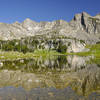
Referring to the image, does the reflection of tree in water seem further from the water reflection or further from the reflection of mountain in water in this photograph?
the water reflection

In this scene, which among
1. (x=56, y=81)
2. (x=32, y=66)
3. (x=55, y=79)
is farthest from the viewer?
(x=32, y=66)

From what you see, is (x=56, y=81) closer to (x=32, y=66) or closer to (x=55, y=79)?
(x=55, y=79)

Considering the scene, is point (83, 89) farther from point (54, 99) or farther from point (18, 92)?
point (18, 92)

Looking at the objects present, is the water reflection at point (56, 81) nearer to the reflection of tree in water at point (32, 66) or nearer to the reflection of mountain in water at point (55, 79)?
the reflection of mountain in water at point (55, 79)

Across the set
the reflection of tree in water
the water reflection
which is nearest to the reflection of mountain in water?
the water reflection

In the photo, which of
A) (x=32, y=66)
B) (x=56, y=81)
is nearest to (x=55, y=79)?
(x=56, y=81)

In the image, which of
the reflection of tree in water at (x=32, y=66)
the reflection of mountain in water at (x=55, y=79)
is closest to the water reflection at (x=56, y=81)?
the reflection of mountain in water at (x=55, y=79)

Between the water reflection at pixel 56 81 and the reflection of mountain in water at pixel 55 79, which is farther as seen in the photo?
the reflection of mountain in water at pixel 55 79

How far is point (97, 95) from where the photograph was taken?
21906 mm

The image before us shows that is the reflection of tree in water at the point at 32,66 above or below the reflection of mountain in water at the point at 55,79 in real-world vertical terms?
above

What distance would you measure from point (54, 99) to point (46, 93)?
3177 millimetres

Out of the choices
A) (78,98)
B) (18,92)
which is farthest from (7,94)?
(78,98)

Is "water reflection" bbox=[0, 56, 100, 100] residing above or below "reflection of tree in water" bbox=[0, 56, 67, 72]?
below

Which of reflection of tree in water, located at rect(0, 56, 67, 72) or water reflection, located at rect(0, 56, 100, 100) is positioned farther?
reflection of tree in water, located at rect(0, 56, 67, 72)
